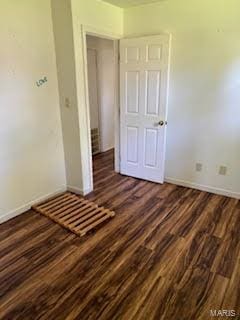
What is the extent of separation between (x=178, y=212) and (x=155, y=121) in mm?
1308

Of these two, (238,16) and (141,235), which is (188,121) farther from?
(141,235)

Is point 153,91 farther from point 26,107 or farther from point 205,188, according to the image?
point 26,107

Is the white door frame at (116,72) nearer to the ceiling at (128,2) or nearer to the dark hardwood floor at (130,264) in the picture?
the ceiling at (128,2)

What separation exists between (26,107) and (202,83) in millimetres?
Answer: 2160

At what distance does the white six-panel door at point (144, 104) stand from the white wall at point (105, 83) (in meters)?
1.30

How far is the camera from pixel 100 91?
4844mm

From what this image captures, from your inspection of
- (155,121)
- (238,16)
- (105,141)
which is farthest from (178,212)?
(105,141)

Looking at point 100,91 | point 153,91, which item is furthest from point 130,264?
point 100,91

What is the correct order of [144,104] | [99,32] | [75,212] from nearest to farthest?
[75,212]
[99,32]
[144,104]

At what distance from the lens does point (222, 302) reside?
1.74 m

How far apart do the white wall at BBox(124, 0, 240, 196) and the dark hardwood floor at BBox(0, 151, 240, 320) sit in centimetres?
54

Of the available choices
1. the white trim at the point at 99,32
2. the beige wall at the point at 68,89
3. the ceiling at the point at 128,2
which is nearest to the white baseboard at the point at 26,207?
the beige wall at the point at 68,89

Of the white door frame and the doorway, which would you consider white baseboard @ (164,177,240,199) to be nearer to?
the white door frame

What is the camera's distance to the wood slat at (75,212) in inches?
104
